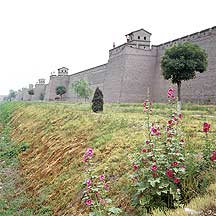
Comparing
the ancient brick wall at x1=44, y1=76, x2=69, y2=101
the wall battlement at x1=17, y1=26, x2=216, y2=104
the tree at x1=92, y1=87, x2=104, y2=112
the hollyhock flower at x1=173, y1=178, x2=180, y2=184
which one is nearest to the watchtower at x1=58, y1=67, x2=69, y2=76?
the ancient brick wall at x1=44, y1=76, x2=69, y2=101

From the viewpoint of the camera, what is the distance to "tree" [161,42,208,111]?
17516mm

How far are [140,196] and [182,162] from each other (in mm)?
596

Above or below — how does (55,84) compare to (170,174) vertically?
above

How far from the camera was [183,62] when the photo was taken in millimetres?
17469

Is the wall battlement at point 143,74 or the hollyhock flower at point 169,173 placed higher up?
the wall battlement at point 143,74

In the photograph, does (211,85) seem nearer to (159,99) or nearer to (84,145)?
(159,99)

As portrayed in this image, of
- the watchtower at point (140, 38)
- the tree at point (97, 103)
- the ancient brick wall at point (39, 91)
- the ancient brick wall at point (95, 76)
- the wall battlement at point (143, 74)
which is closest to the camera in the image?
the tree at point (97, 103)

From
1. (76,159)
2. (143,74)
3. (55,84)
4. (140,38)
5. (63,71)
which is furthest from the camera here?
(63,71)

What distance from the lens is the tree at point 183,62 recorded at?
1752cm

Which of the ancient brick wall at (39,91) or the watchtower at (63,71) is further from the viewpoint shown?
the ancient brick wall at (39,91)

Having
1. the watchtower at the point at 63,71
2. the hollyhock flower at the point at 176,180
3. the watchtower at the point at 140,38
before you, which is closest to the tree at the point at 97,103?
the hollyhock flower at the point at 176,180

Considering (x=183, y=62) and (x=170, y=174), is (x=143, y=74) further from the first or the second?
(x=170, y=174)

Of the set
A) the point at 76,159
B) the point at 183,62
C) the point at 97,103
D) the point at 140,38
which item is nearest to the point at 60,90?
the point at 140,38

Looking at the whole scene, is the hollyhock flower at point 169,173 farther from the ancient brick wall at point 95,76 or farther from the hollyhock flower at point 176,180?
the ancient brick wall at point 95,76
